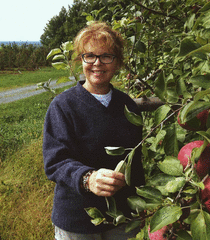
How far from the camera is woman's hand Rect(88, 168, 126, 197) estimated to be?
0.57 metres

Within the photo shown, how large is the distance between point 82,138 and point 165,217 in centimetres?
57

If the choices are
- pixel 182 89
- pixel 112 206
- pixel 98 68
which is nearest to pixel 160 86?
pixel 182 89

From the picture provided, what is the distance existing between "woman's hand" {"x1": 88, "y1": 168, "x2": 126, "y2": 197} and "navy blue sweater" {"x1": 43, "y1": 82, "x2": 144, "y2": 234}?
0.27 meters

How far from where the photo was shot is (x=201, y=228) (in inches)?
14.4

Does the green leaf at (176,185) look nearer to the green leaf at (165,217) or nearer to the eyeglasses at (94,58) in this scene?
the green leaf at (165,217)

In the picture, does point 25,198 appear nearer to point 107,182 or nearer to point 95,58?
point 95,58

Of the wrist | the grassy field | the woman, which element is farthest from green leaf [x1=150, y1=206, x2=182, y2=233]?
the grassy field

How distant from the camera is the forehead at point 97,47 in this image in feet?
3.02

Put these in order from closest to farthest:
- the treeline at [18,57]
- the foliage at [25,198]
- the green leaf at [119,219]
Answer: the green leaf at [119,219]
the foliage at [25,198]
the treeline at [18,57]

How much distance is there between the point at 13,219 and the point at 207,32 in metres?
2.47

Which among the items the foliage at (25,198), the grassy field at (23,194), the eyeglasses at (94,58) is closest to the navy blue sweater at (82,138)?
the eyeglasses at (94,58)

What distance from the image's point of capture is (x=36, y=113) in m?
8.01

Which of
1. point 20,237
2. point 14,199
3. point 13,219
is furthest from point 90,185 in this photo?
point 14,199

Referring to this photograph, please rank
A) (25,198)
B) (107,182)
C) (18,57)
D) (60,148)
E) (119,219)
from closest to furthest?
(119,219) < (107,182) < (60,148) < (25,198) < (18,57)
